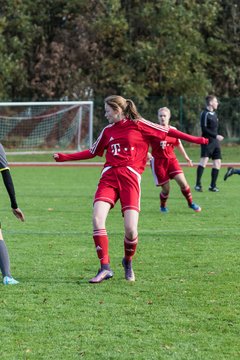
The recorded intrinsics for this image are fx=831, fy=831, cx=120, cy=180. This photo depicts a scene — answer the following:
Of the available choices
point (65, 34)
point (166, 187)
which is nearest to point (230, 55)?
point (65, 34)

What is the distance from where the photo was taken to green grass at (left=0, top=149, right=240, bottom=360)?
19.4ft

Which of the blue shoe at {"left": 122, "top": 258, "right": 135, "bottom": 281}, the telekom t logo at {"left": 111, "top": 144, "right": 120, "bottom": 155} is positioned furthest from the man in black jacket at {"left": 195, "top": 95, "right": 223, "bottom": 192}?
the blue shoe at {"left": 122, "top": 258, "right": 135, "bottom": 281}

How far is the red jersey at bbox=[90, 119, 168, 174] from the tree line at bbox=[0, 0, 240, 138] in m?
29.3

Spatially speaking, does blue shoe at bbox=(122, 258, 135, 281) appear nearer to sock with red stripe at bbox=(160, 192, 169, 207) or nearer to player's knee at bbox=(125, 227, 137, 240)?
player's knee at bbox=(125, 227, 137, 240)

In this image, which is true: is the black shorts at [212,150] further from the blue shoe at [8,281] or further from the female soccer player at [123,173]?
the blue shoe at [8,281]

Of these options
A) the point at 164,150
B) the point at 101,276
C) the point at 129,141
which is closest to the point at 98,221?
the point at 101,276

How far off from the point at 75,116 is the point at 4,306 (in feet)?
89.8

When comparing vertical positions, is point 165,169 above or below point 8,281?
below

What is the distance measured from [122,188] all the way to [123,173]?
6.0 inches

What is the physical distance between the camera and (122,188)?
328 inches

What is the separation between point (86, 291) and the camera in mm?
7754

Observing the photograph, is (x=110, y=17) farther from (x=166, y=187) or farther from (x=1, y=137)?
(x=166, y=187)

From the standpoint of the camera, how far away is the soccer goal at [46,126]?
33.3 meters

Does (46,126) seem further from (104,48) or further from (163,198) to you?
(163,198)
